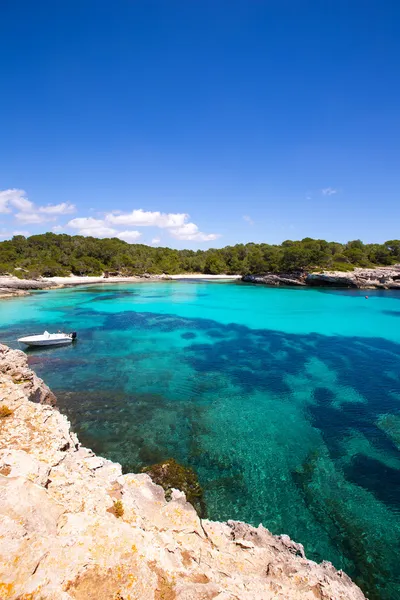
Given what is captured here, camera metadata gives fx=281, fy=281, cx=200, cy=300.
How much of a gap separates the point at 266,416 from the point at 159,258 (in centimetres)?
11440

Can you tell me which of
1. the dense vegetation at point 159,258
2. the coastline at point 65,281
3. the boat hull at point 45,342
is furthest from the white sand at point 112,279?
the boat hull at point 45,342

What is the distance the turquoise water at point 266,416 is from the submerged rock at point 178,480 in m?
0.41

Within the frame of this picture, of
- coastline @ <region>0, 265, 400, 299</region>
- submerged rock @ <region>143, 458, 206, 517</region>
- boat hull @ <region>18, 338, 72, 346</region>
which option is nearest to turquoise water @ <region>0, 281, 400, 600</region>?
submerged rock @ <region>143, 458, 206, 517</region>

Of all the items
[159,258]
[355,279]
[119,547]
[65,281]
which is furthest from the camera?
[159,258]

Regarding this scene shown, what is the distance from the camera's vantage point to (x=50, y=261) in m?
91.4

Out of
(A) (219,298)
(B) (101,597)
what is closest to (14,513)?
(B) (101,597)

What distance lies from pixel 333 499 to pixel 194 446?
5.56 metres

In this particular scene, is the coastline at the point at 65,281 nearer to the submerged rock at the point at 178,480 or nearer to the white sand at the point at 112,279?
the white sand at the point at 112,279

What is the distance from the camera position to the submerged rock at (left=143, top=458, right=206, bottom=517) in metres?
9.59

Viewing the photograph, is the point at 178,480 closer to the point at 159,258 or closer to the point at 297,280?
the point at 297,280

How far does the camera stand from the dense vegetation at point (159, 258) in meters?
86.3

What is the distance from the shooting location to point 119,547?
4.41 metres

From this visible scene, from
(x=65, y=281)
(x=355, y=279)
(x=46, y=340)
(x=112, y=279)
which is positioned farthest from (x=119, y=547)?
(x=112, y=279)

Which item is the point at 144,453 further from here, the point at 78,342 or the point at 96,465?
the point at 78,342
